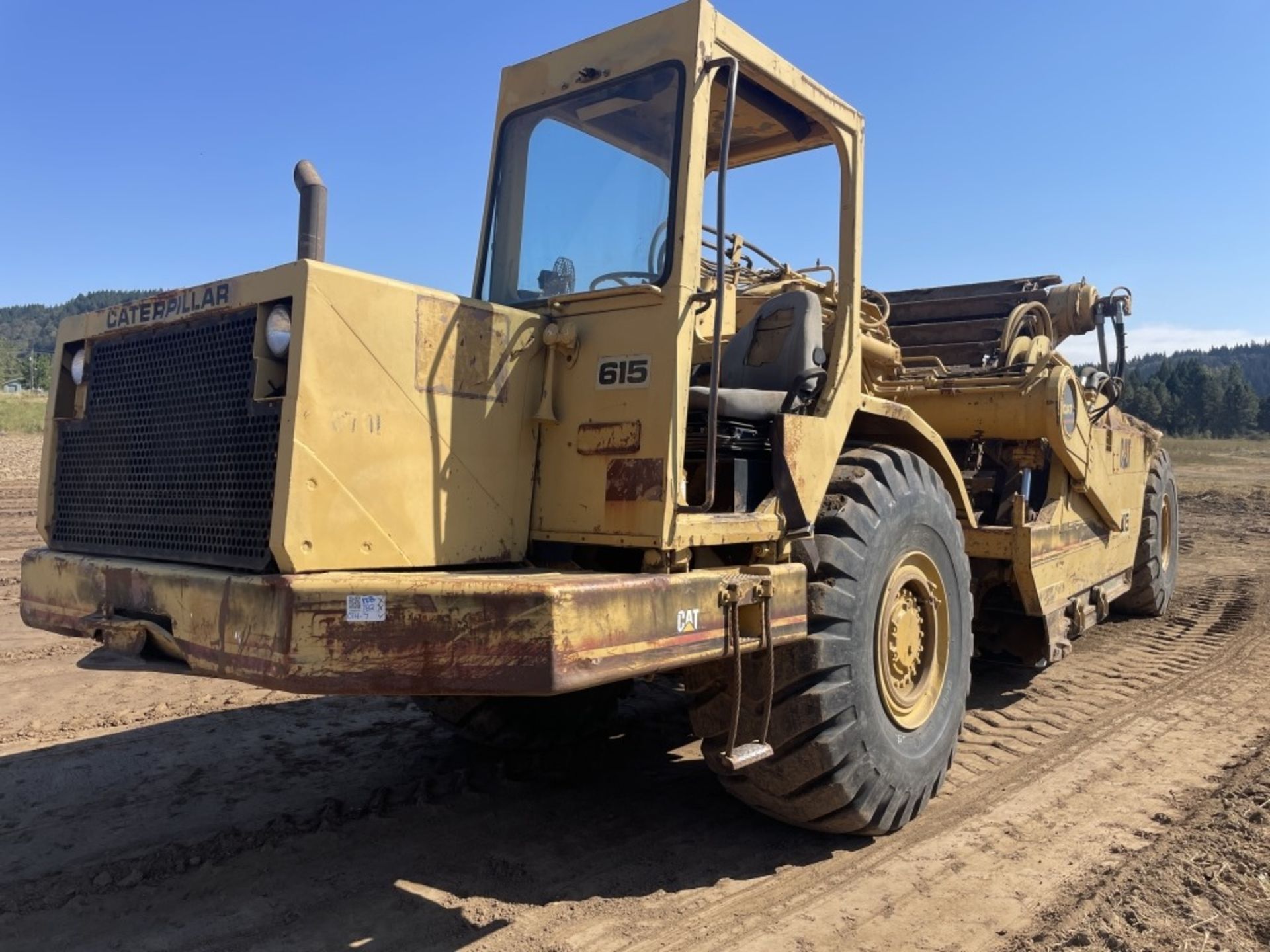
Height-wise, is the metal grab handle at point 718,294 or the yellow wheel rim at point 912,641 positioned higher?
the metal grab handle at point 718,294

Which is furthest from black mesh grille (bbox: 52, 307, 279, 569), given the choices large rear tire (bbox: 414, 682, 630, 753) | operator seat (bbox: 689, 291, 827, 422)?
large rear tire (bbox: 414, 682, 630, 753)

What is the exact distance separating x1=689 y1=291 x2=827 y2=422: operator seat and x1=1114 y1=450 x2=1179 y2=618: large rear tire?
5671mm

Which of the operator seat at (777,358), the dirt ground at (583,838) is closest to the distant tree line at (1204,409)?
the dirt ground at (583,838)

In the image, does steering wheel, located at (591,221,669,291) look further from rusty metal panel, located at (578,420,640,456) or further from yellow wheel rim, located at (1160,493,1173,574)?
yellow wheel rim, located at (1160,493,1173,574)

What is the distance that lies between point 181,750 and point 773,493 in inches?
136

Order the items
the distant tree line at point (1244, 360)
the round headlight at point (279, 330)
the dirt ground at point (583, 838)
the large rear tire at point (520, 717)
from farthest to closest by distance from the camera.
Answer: the distant tree line at point (1244, 360) < the large rear tire at point (520, 717) < the dirt ground at point (583, 838) < the round headlight at point (279, 330)

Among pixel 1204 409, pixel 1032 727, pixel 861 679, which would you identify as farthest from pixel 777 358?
pixel 1204 409

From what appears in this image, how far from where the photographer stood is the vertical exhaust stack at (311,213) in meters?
2.98

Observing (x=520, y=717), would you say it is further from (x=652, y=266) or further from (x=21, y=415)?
(x=21, y=415)

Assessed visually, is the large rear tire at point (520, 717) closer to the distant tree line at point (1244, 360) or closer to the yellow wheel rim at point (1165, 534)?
the yellow wheel rim at point (1165, 534)

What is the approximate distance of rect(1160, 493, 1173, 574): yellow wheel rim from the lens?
8.71m

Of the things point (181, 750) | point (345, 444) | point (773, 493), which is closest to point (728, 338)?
point (773, 493)

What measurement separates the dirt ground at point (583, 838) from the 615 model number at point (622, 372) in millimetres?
1794

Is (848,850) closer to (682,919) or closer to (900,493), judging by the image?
(682,919)
